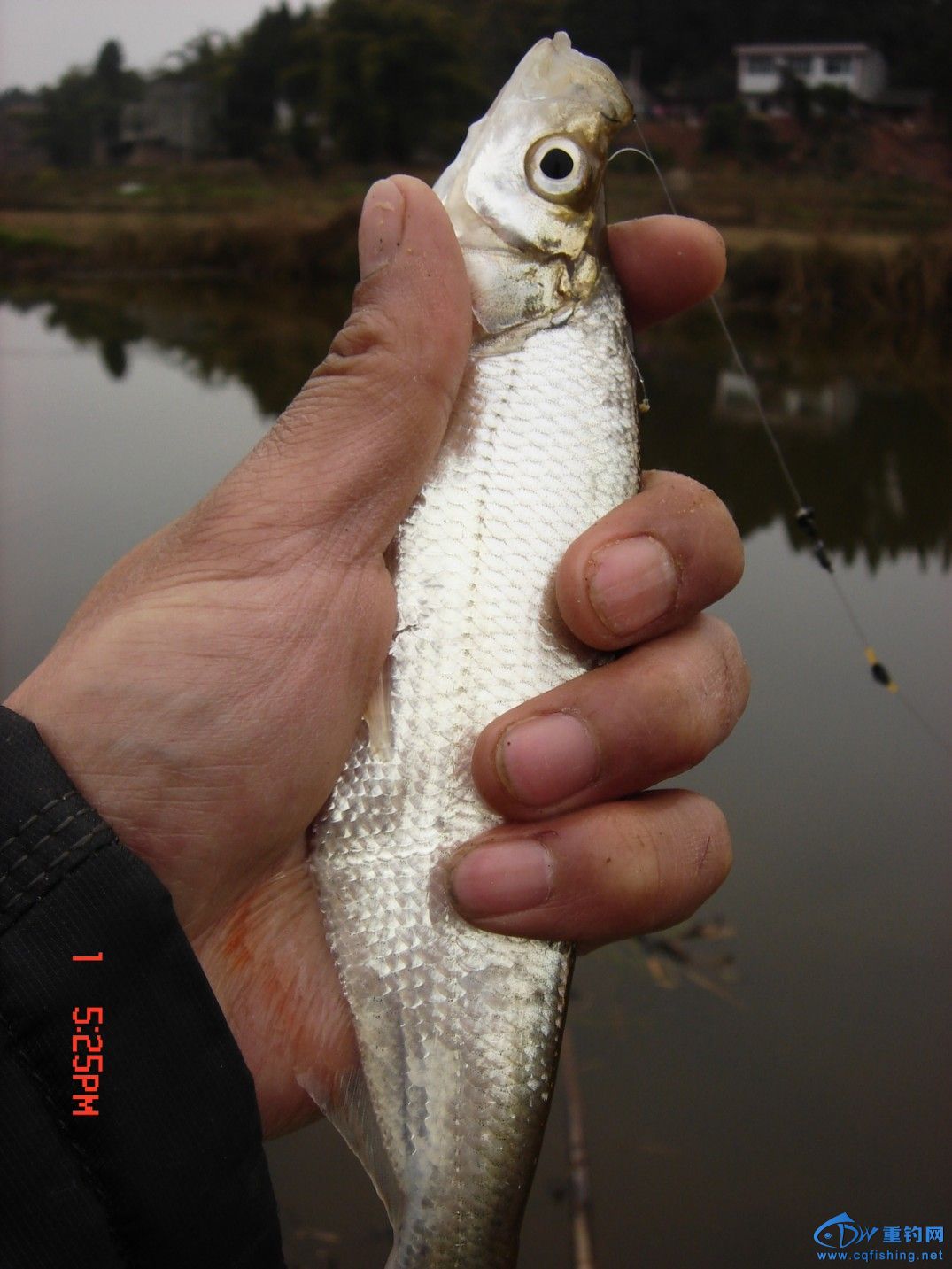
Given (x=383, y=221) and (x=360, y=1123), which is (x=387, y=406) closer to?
(x=383, y=221)

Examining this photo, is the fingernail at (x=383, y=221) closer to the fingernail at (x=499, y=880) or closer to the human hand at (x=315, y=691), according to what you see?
the human hand at (x=315, y=691)

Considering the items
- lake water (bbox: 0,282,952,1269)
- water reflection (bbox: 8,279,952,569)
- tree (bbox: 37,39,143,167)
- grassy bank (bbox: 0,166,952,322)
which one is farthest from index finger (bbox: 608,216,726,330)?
tree (bbox: 37,39,143,167)

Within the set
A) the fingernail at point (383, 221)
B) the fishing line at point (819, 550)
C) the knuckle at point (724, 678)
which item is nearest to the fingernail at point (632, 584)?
the knuckle at point (724, 678)

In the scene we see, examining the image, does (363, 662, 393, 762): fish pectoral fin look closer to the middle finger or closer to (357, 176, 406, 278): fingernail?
the middle finger

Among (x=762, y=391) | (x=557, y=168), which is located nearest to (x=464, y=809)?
(x=557, y=168)

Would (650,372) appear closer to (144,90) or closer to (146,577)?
Answer: (146,577)
